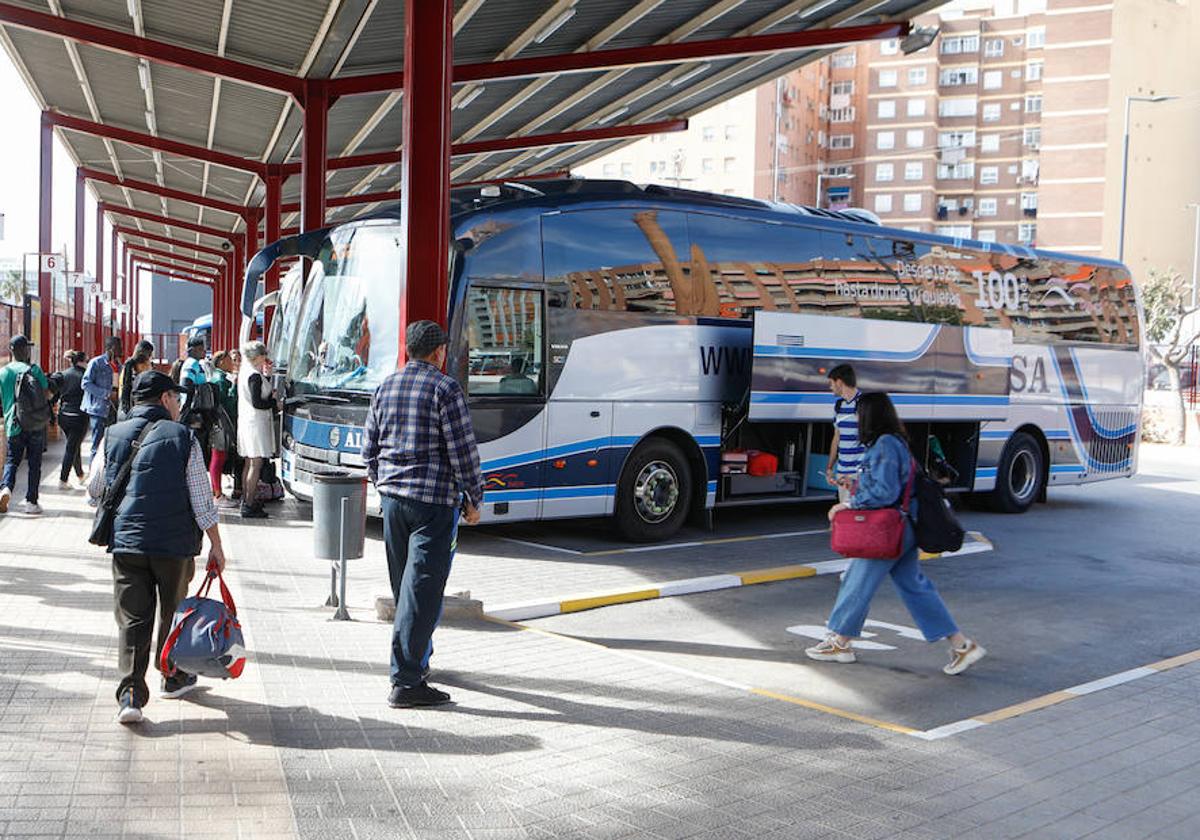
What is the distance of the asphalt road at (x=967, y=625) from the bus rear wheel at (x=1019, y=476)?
5.91 feet

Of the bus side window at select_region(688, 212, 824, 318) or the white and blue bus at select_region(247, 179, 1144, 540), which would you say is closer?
the white and blue bus at select_region(247, 179, 1144, 540)

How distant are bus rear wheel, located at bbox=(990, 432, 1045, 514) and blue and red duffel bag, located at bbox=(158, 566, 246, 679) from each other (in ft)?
41.4

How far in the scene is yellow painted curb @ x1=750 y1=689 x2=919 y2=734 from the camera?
6359mm

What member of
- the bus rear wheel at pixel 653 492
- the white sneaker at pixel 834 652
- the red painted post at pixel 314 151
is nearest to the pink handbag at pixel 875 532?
the white sneaker at pixel 834 652

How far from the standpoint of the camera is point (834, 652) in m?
7.82

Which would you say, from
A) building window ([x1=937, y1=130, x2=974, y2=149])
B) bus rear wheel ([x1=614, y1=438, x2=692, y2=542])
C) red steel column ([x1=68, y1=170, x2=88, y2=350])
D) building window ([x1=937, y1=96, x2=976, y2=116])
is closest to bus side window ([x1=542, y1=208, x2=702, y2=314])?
bus rear wheel ([x1=614, y1=438, x2=692, y2=542])

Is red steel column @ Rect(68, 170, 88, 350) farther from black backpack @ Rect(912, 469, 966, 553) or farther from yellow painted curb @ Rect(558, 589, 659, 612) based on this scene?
black backpack @ Rect(912, 469, 966, 553)

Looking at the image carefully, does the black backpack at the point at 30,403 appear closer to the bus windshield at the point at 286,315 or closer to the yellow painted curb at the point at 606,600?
the bus windshield at the point at 286,315

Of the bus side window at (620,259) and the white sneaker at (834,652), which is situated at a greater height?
the bus side window at (620,259)

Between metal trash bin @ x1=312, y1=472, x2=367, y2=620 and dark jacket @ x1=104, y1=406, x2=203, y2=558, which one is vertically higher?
dark jacket @ x1=104, y1=406, x2=203, y2=558

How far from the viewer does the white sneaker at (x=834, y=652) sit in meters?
7.80

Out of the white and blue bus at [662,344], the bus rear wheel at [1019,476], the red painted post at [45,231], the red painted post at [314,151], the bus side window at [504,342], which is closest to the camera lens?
the bus side window at [504,342]

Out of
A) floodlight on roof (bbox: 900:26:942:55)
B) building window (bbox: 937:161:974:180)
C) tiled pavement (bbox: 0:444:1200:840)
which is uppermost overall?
building window (bbox: 937:161:974:180)

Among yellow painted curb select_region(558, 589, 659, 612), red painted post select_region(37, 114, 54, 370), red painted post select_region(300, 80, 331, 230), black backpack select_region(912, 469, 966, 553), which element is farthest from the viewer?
red painted post select_region(37, 114, 54, 370)
